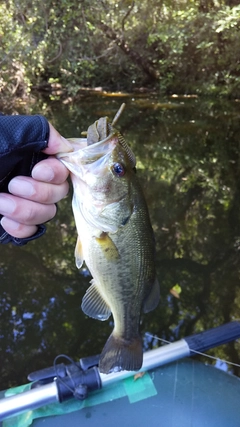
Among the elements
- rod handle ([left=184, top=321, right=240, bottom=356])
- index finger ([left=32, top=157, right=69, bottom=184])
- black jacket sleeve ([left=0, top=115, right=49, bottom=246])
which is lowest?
rod handle ([left=184, top=321, right=240, bottom=356])

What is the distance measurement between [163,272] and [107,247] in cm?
324

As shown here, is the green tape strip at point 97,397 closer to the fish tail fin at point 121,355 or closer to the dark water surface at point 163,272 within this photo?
the fish tail fin at point 121,355

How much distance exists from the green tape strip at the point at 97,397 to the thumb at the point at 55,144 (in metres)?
1.72

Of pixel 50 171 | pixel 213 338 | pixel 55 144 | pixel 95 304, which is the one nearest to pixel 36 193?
pixel 50 171

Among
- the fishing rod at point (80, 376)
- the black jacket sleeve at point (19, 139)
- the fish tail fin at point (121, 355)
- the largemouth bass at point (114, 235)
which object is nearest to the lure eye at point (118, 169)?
the largemouth bass at point (114, 235)

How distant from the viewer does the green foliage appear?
11195 millimetres

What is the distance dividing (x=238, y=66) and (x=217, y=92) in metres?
1.25

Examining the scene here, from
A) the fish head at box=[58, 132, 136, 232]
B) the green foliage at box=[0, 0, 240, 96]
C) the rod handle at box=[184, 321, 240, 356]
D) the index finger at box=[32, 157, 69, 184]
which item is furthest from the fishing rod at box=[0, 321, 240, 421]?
the green foliage at box=[0, 0, 240, 96]

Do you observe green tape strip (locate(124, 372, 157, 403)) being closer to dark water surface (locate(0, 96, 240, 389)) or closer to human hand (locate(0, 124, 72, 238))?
dark water surface (locate(0, 96, 240, 389))

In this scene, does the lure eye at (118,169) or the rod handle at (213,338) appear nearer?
the lure eye at (118,169)

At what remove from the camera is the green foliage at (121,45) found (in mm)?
11195

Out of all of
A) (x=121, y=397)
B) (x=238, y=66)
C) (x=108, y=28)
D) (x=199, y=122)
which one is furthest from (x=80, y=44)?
(x=121, y=397)

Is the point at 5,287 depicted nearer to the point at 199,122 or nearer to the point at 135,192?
the point at 135,192

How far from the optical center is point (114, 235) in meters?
1.69
